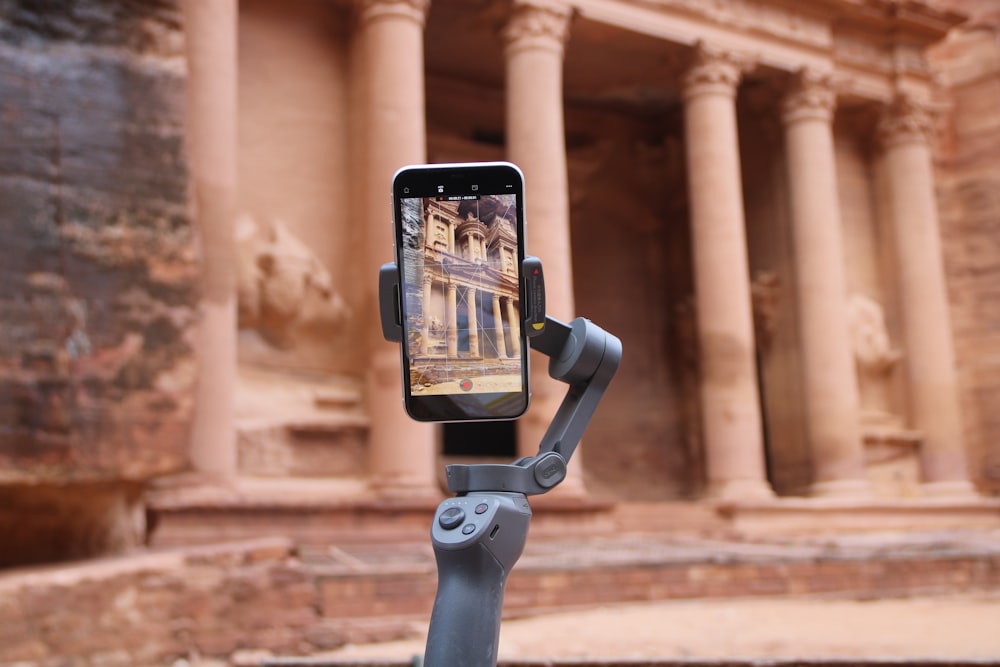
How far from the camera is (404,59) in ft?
44.8

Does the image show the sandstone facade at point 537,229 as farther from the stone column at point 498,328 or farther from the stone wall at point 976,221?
the stone column at point 498,328

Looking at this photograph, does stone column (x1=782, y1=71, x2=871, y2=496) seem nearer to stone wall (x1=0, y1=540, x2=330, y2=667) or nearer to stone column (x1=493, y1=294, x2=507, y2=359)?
stone wall (x1=0, y1=540, x2=330, y2=667)

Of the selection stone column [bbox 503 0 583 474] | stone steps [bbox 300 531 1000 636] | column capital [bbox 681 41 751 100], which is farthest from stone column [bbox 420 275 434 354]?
column capital [bbox 681 41 751 100]

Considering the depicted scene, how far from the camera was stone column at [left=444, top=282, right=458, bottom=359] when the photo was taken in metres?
1.96

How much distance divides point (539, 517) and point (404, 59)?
20.9 feet

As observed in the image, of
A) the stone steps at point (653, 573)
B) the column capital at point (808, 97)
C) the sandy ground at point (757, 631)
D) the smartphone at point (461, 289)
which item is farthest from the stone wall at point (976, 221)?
the smartphone at point (461, 289)

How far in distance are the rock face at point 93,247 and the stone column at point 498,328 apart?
16.3 feet

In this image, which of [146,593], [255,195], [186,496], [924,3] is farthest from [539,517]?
[924,3]

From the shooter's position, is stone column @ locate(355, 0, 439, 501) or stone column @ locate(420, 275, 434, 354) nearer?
stone column @ locate(420, 275, 434, 354)

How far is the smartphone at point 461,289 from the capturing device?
1.90 meters

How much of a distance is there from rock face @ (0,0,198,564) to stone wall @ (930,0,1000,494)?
63.6 ft

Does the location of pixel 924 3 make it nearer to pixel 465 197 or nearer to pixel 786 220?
pixel 786 220

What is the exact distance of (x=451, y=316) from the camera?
6.46 ft

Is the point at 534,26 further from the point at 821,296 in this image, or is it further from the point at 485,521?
the point at 485,521
